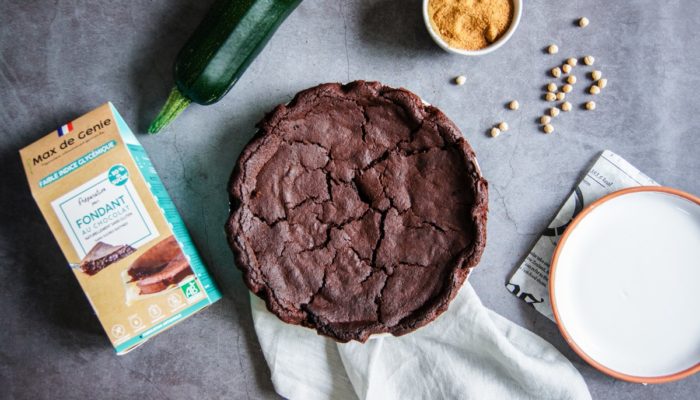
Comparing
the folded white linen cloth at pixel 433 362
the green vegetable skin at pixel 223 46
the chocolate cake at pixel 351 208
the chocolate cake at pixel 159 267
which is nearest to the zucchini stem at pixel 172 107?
the green vegetable skin at pixel 223 46

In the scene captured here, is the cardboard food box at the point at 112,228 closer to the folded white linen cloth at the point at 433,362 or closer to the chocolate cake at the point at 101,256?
the chocolate cake at the point at 101,256

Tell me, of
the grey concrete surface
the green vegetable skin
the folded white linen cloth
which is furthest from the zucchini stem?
the folded white linen cloth

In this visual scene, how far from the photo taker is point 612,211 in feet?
7.91

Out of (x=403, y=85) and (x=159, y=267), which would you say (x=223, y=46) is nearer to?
(x=403, y=85)

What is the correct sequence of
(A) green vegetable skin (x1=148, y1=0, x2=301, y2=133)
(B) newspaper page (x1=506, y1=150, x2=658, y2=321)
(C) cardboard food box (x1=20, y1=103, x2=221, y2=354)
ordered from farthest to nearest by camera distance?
(B) newspaper page (x1=506, y1=150, x2=658, y2=321) < (A) green vegetable skin (x1=148, y1=0, x2=301, y2=133) < (C) cardboard food box (x1=20, y1=103, x2=221, y2=354)

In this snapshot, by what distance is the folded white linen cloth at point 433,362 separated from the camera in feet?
7.87

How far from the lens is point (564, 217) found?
8.18ft

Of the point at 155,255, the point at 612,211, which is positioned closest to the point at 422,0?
the point at 612,211

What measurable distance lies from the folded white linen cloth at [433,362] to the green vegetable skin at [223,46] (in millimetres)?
943

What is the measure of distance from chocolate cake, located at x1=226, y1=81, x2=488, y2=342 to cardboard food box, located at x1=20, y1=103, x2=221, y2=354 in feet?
0.96

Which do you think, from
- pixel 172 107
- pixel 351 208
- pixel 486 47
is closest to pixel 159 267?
pixel 172 107

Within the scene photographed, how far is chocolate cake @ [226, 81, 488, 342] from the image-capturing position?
2174 mm

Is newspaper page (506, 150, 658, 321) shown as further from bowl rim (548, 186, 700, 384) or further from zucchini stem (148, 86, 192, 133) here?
zucchini stem (148, 86, 192, 133)

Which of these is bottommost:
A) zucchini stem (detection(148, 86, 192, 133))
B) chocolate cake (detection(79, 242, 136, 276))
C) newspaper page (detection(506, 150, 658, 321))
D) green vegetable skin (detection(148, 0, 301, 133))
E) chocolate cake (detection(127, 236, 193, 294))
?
newspaper page (detection(506, 150, 658, 321))
